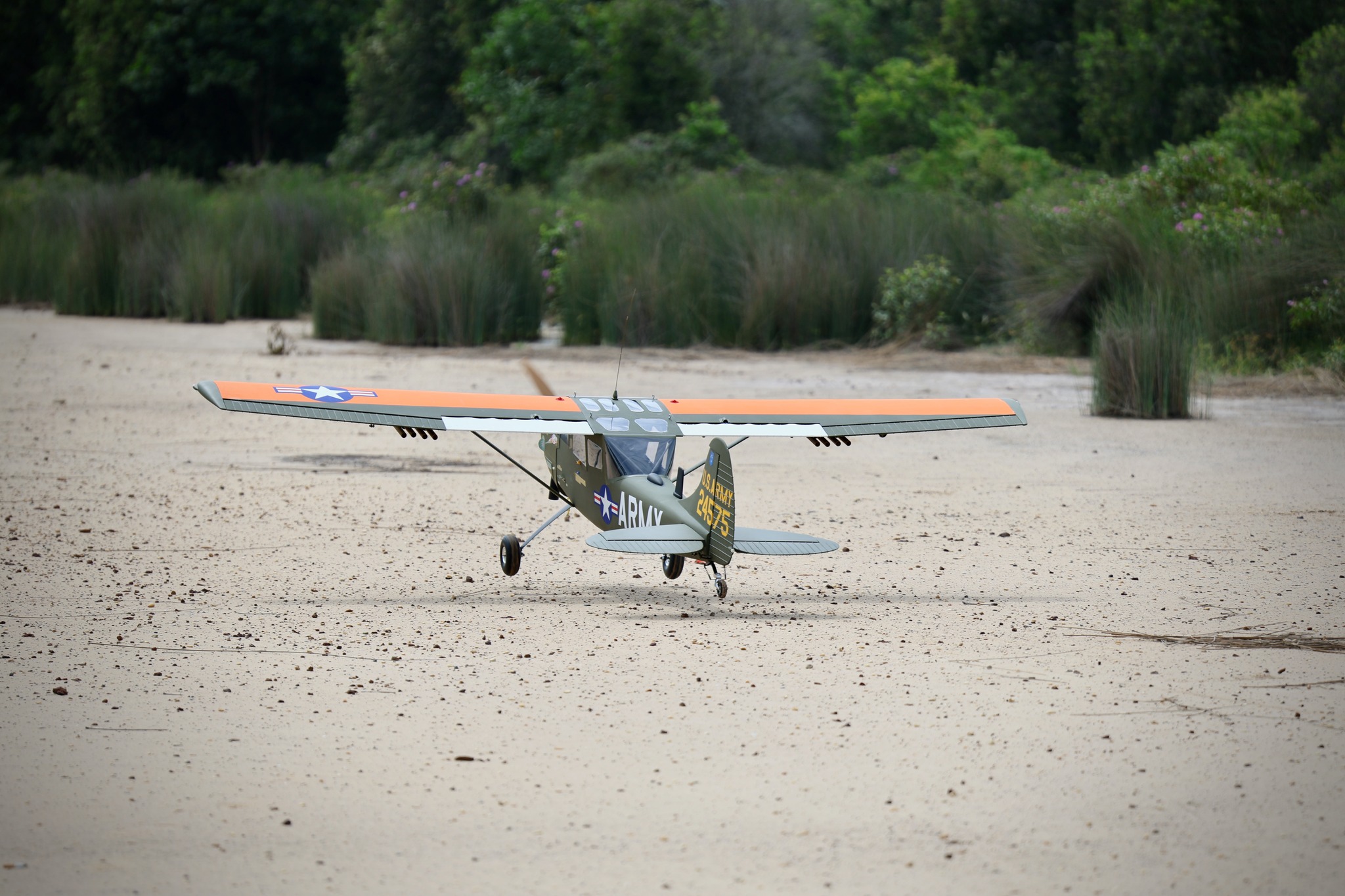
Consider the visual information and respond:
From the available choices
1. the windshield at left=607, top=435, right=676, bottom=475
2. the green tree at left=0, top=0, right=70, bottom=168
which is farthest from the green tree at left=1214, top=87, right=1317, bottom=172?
the green tree at left=0, top=0, right=70, bottom=168

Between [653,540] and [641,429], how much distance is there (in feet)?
2.38

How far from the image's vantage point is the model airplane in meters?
6.72

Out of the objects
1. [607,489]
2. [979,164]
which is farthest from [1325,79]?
[607,489]

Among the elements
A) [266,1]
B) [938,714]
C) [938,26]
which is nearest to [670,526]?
[938,714]

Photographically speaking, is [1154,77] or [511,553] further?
[1154,77]

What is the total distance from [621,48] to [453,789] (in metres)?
36.2

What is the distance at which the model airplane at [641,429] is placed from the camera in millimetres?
6723

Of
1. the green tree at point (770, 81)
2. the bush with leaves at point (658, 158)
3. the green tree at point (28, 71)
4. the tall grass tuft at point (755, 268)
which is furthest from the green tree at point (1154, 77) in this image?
the green tree at point (28, 71)

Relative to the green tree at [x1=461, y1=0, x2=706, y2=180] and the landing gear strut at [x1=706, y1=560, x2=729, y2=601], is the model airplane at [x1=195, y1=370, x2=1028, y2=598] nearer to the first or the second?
the landing gear strut at [x1=706, y1=560, x2=729, y2=601]

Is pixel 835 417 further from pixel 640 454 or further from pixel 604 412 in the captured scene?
pixel 604 412

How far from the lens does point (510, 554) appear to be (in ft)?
24.7

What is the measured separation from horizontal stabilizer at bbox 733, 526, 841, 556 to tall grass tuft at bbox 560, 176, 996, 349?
13.7 m

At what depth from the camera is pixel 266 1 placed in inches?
1934

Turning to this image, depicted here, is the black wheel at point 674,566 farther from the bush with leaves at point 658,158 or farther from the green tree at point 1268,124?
the bush with leaves at point 658,158
